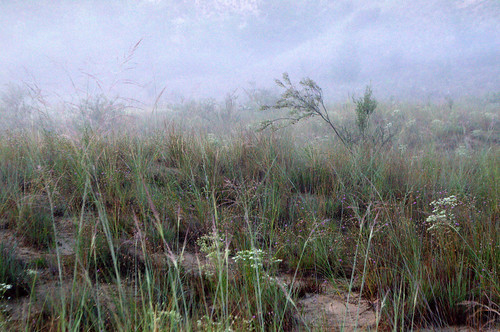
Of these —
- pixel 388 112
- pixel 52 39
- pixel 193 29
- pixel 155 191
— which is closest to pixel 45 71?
pixel 52 39

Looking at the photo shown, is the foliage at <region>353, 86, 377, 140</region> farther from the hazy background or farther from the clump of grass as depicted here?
the hazy background

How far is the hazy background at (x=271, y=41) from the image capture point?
33.9m

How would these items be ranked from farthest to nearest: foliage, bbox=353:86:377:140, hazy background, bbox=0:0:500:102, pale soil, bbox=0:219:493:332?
hazy background, bbox=0:0:500:102 → foliage, bbox=353:86:377:140 → pale soil, bbox=0:219:493:332

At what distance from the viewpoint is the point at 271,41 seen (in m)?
71.1

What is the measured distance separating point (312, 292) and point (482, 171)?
3.25 metres

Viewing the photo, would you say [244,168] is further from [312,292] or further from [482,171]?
[482,171]

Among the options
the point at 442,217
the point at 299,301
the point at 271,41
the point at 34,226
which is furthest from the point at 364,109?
the point at 271,41

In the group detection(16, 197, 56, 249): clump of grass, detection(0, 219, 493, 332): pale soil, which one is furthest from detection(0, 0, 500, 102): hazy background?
detection(0, 219, 493, 332): pale soil

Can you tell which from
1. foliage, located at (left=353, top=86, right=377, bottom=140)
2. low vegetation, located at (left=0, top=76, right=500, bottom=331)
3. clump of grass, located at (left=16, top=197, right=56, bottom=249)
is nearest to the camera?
low vegetation, located at (left=0, top=76, right=500, bottom=331)

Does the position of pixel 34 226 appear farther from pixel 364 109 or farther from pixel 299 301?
pixel 364 109

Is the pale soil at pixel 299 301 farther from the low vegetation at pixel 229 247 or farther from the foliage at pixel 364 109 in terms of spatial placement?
the foliage at pixel 364 109

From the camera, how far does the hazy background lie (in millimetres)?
33875

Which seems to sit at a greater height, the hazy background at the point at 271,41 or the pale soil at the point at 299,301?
the hazy background at the point at 271,41

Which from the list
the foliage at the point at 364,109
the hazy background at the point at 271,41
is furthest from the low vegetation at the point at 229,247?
the hazy background at the point at 271,41
